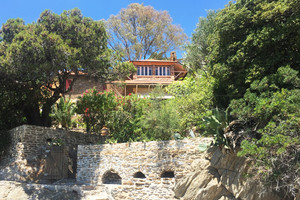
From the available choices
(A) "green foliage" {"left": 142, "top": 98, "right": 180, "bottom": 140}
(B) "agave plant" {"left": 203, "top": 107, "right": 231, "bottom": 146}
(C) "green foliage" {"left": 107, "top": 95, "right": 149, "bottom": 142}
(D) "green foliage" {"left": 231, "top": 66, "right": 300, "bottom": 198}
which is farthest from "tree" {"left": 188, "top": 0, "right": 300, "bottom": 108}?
(C) "green foliage" {"left": 107, "top": 95, "right": 149, "bottom": 142}

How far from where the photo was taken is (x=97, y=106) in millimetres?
20578

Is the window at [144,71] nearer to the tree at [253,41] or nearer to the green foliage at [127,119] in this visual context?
the green foliage at [127,119]

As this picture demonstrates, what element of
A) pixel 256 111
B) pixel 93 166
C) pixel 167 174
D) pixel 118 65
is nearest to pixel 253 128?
pixel 256 111

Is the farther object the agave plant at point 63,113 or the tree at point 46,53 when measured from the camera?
the agave plant at point 63,113

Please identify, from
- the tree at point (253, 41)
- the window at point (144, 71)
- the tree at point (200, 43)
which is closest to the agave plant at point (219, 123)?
the tree at point (253, 41)

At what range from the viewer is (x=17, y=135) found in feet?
59.6

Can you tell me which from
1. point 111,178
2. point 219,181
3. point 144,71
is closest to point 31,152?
point 111,178

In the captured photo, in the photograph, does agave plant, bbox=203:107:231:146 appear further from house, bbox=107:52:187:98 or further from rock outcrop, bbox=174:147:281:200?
house, bbox=107:52:187:98

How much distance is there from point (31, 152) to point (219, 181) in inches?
499

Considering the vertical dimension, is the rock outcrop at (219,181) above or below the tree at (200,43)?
below

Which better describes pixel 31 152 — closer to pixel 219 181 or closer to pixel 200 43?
pixel 219 181

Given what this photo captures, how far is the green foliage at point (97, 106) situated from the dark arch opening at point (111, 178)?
15.7 feet

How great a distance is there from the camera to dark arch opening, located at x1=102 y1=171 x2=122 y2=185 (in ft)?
54.5

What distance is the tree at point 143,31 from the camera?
128 feet
